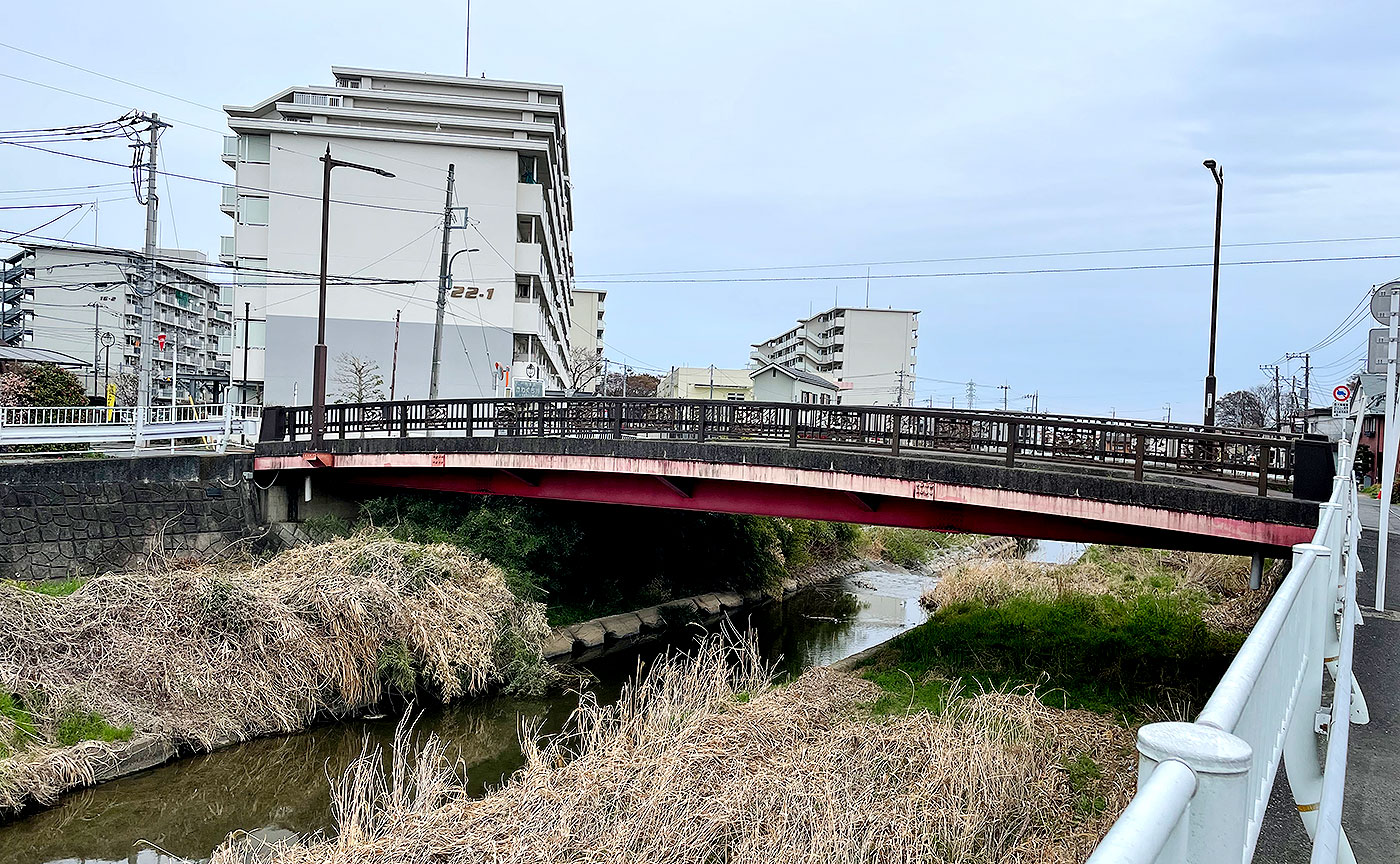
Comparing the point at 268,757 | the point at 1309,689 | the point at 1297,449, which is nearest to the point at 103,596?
the point at 268,757

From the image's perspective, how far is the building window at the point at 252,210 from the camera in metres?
42.4

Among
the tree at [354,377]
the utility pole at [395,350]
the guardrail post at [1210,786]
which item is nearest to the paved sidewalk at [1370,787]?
the guardrail post at [1210,786]

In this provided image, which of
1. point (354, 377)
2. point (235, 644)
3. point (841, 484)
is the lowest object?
point (235, 644)

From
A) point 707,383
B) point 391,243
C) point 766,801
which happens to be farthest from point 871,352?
point 766,801

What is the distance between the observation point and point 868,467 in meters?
15.6

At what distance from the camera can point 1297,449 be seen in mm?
11719

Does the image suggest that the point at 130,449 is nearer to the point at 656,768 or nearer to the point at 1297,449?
the point at 656,768

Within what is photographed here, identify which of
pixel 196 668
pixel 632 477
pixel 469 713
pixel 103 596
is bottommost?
pixel 469 713

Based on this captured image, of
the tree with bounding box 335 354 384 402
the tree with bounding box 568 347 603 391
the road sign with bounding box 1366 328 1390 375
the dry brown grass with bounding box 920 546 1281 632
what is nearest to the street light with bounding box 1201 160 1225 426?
the dry brown grass with bounding box 920 546 1281 632

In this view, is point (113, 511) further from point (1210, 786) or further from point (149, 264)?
point (1210, 786)

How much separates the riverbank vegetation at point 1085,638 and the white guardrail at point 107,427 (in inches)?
626

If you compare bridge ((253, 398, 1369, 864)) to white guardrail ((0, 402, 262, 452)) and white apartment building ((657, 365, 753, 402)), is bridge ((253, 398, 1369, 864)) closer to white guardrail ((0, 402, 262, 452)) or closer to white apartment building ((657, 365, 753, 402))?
white guardrail ((0, 402, 262, 452))

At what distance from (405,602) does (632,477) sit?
17.0 ft

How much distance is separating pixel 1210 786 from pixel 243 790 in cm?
1353
